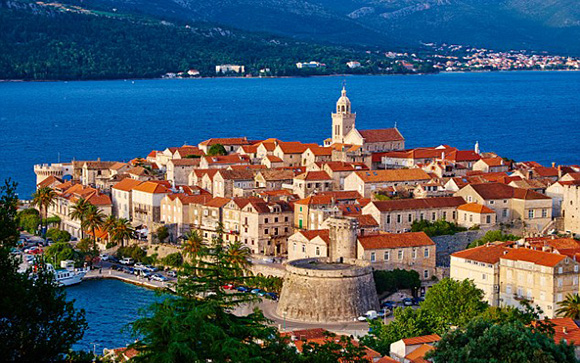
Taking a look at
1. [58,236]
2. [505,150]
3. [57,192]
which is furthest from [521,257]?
[505,150]

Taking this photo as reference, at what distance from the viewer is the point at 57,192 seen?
77.0m

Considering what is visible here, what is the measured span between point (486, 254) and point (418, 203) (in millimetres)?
12077

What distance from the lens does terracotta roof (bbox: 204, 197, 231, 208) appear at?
64931 millimetres

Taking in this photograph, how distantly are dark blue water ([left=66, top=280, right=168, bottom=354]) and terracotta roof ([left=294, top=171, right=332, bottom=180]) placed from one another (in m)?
15.4

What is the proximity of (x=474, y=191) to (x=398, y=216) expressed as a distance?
5846 mm

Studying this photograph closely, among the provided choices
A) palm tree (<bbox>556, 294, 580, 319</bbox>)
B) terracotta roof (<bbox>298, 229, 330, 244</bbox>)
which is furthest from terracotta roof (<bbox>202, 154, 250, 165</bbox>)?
palm tree (<bbox>556, 294, 580, 319</bbox>)

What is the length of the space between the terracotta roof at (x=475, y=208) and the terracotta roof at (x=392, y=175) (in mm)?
7677

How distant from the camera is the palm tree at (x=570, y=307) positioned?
44969 millimetres

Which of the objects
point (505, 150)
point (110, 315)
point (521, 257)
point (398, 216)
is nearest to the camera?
point (521, 257)

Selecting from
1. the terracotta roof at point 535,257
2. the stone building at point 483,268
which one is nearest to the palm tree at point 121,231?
the stone building at point 483,268

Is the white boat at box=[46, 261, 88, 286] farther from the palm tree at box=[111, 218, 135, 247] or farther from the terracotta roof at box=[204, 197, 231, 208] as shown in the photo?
the terracotta roof at box=[204, 197, 231, 208]

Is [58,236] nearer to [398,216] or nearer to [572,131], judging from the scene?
[398,216]

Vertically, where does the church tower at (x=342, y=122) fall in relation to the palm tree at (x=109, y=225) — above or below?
above

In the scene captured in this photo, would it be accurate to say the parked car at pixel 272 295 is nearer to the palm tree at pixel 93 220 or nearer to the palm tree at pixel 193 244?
the palm tree at pixel 193 244
